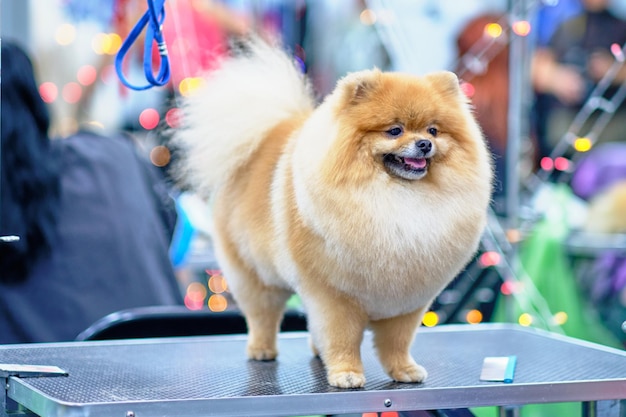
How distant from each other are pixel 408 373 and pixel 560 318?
1316 millimetres

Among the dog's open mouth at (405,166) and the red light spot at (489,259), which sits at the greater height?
the dog's open mouth at (405,166)

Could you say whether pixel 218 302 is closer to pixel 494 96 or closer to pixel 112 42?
pixel 112 42

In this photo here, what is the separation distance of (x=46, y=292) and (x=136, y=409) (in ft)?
3.40

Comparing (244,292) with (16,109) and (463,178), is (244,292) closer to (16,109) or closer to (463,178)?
(463,178)

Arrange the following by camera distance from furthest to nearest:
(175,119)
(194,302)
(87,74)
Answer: (87,74) → (194,302) → (175,119)

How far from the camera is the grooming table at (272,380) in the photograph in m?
1.22

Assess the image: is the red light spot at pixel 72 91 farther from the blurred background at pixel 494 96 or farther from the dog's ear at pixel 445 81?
the dog's ear at pixel 445 81

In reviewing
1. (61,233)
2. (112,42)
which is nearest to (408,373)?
(61,233)

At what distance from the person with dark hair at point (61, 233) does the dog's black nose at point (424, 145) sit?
108 centimetres

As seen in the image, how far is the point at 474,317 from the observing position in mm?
2787

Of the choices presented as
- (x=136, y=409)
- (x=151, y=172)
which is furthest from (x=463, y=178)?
(x=151, y=172)

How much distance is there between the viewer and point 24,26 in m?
3.65

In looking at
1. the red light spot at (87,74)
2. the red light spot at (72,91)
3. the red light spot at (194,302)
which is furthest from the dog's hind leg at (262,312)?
the red light spot at (72,91)

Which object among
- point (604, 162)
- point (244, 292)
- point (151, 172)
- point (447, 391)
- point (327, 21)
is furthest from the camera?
point (327, 21)
